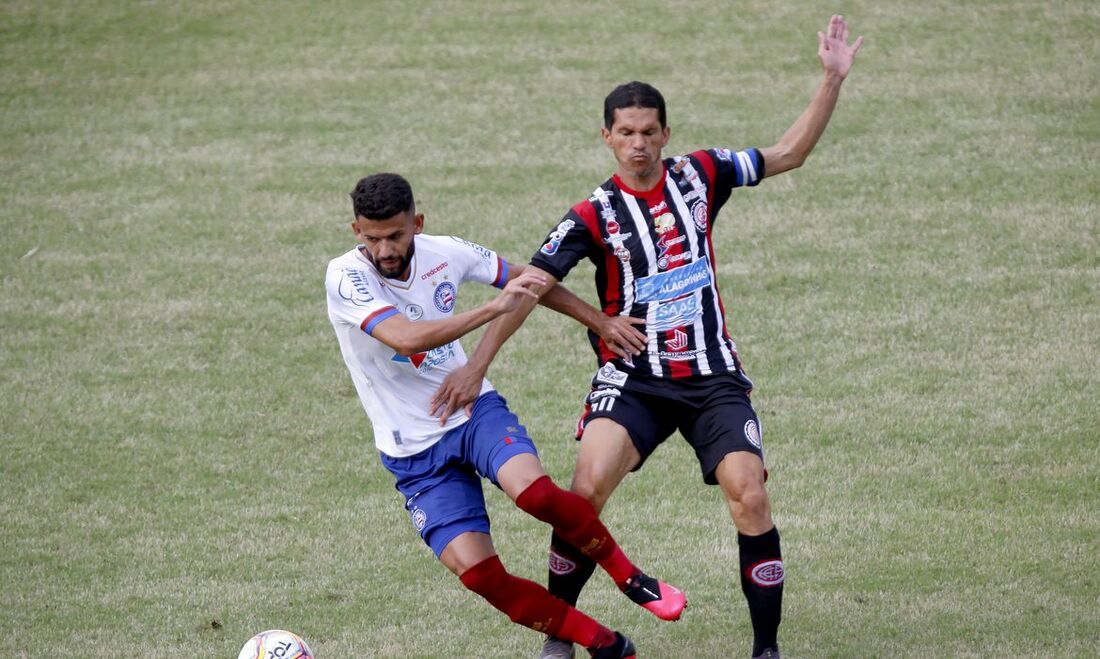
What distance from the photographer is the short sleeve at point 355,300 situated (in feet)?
20.1

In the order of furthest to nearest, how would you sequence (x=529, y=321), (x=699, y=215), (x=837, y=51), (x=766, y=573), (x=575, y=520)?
(x=529, y=321)
(x=837, y=51)
(x=699, y=215)
(x=766, y=573)
(x=575, y=520)

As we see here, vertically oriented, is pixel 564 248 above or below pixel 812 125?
below

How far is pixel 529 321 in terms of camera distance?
1162 centimetres

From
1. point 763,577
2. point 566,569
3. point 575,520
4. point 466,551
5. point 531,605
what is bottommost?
point 566,569

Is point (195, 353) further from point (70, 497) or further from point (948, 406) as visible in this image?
point (948, 406)

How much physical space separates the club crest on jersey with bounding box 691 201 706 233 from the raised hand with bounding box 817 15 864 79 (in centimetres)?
99

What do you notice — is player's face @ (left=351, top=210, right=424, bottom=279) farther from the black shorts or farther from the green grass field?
the green grass field

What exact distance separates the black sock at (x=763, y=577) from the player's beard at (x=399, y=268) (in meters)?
1.99

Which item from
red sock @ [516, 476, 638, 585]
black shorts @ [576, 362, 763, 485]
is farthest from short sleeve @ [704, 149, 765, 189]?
red sock @ [516, 476, 638, 585]

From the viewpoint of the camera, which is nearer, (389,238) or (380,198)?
(380,198)

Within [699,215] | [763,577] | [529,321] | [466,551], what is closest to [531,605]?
[466,551]

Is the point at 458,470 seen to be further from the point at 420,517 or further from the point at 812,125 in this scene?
the point at 812,125

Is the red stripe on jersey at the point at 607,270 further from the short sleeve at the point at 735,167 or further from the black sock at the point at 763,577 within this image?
the black sock at the point at 763,577

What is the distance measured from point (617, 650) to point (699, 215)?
211 cm
